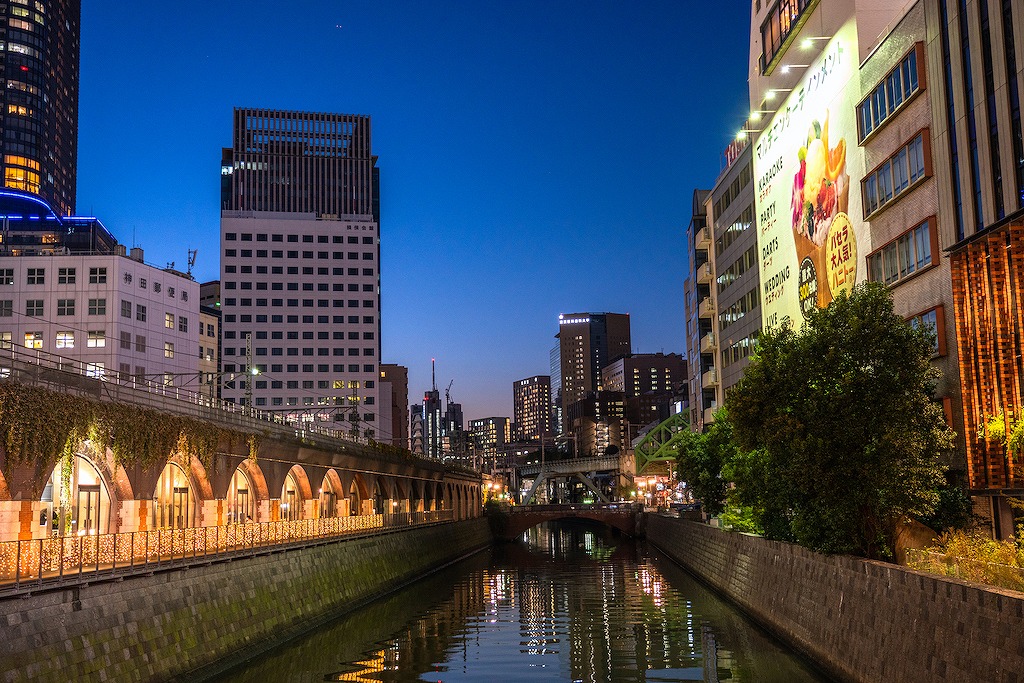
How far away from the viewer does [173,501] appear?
4497 centimetres

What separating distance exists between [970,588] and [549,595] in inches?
1620

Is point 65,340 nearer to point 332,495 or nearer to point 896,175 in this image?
point 332,495

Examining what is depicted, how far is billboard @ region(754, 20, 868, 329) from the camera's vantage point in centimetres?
5116

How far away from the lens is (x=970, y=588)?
20.3 metres

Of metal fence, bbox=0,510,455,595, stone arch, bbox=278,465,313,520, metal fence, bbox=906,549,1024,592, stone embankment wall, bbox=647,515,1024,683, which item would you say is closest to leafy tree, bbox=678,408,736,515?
stone embankment wall, bbox=647,515,1024,683

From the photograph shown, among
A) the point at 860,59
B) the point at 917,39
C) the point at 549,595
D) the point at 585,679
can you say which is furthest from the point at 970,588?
the point at 549,595

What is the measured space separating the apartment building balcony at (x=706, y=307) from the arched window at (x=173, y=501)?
6131 centimetres

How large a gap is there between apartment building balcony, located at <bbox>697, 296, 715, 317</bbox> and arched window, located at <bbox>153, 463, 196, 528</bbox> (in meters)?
61.3

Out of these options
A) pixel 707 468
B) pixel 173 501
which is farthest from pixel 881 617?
pixel 707 468

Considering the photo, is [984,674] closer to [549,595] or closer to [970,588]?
[970,588]

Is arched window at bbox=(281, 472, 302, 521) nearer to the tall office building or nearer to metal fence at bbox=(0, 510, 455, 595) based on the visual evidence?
metal fence at bbox=(0, 510, 455, 595)

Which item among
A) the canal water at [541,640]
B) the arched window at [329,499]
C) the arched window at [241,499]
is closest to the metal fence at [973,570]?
the canal water at [541,640]

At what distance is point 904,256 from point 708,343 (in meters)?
52.5

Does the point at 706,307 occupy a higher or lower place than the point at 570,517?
higher
